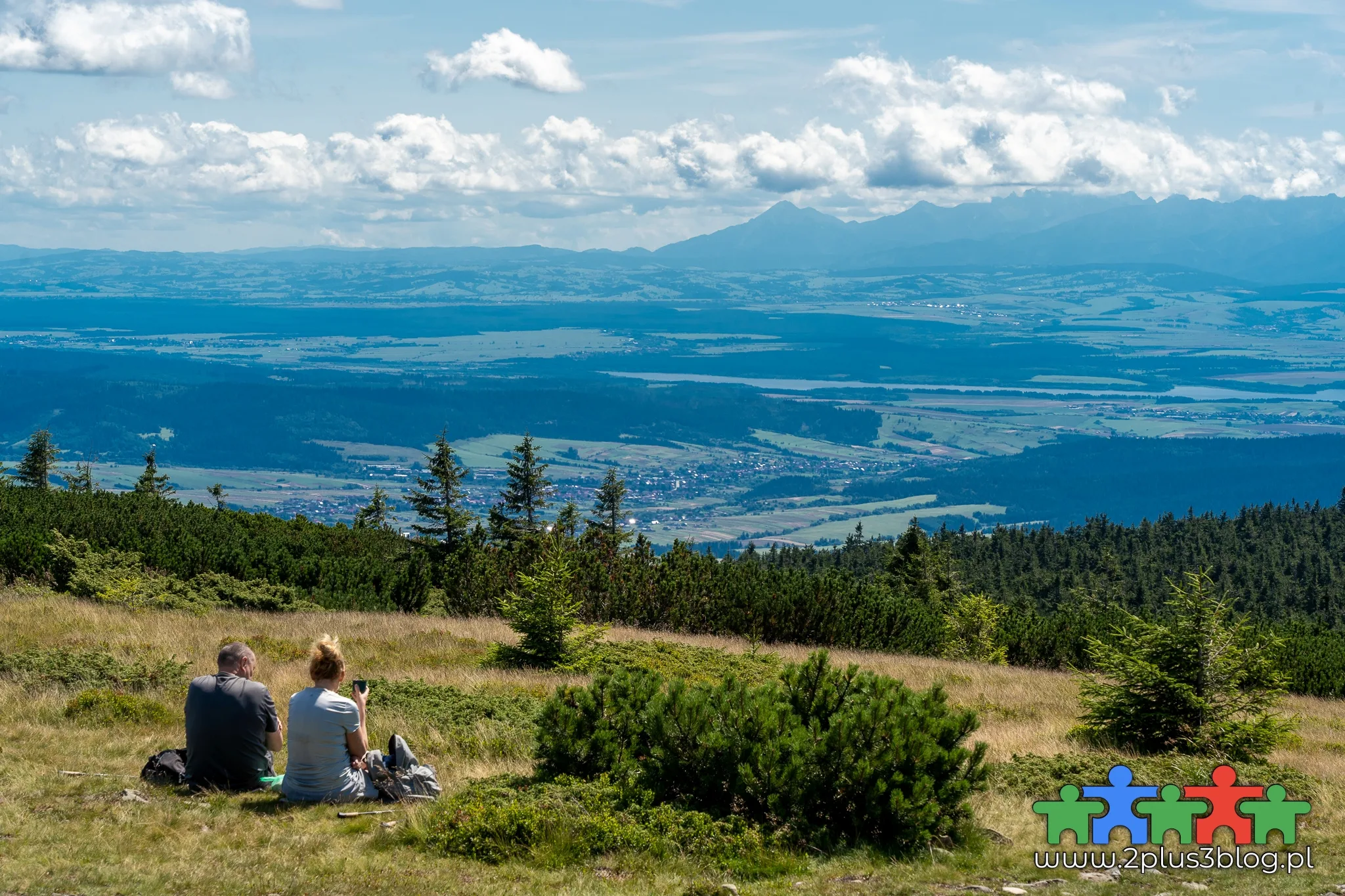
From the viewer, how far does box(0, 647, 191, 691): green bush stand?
40.2ft

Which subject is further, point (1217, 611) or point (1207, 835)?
point (1217, 611)

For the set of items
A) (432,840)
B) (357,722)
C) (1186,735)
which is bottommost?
(1186,735)

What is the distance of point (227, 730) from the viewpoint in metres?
8.83

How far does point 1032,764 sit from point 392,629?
11212 millimetres

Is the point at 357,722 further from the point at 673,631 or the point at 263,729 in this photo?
the point at 673,631

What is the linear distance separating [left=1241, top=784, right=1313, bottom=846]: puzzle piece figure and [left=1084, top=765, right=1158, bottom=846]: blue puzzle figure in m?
0.76

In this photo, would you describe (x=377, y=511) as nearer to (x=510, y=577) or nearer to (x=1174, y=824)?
(x=510, y=577)

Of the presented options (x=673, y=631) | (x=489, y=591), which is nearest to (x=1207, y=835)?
(x=673, y=631)

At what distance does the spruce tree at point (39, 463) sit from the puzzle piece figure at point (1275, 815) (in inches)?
2268

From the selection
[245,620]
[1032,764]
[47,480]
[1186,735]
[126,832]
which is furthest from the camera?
[47,480]

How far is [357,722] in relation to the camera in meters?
8.62

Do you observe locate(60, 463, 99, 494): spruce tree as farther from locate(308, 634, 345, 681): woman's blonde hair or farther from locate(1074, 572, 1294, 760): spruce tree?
locate(1074, 572, 1294, 760): spruce tree

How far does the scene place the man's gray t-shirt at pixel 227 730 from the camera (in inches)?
346

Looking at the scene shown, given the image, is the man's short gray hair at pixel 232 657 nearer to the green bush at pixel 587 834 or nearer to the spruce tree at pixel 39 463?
the green bush at pixel 587 834
